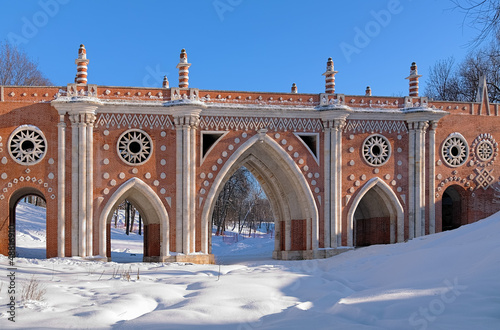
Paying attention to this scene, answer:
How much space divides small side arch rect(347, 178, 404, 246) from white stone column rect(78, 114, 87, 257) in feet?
34.5

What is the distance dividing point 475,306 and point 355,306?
1.77 m

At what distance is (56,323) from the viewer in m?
7.30

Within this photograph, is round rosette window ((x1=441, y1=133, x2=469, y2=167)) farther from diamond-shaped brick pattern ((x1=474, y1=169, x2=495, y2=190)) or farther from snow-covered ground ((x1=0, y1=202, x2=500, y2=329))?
snow-covered ground ((x1=0, y1=202, x2=500, y2=329))

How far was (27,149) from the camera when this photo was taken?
19.9m

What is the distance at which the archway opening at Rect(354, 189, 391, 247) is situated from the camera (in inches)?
952

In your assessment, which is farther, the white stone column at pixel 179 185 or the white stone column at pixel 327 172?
the white stone column at pixel 327 172

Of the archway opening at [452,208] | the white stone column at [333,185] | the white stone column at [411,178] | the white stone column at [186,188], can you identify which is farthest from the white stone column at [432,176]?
the white stone column at [186,188]

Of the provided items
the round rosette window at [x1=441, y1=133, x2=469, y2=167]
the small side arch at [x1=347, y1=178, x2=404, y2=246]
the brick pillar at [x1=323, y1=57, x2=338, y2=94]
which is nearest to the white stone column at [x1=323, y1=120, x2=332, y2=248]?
the small side arch at [x1=347, y1=178, x2=404, y2=246]

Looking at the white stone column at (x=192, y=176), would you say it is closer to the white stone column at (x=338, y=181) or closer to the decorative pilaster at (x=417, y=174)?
the white stone column at (x=338, y=181)

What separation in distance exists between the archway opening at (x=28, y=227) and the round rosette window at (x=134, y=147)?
362 cm

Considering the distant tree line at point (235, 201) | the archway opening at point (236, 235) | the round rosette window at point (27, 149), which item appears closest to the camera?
the round rosette window at point (27, 149)

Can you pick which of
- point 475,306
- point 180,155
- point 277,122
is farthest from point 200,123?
point 475,306

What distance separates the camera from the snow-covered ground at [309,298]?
7395 millimetres

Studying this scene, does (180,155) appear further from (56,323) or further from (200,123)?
(56,323)
